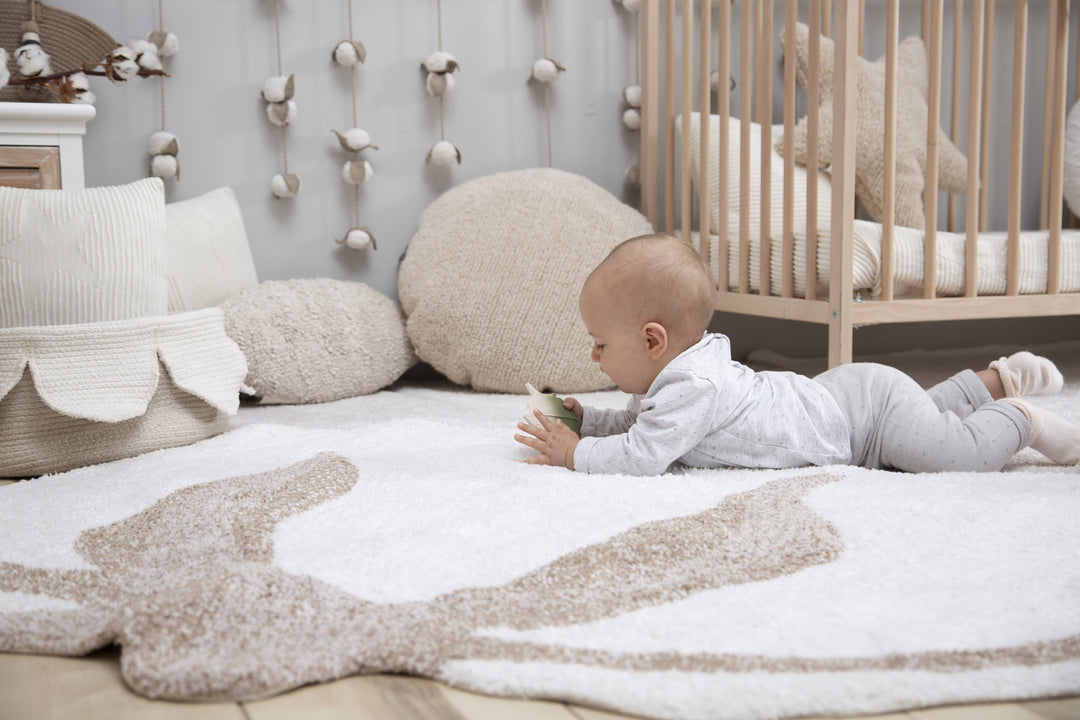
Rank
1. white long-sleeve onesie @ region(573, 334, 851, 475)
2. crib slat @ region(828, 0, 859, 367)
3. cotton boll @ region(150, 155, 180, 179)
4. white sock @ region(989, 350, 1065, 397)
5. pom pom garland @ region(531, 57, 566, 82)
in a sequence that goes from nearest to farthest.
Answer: white long-sleeve onesie @ region(573, 334, 851, 475), white sock @ region(989, 350, 1065, 397), crib slat @ region(828, 0, 859, 367), cotton boll @ region(150, 155, 180, 179), pom pom garland @ region(531, 57, 566, 82)

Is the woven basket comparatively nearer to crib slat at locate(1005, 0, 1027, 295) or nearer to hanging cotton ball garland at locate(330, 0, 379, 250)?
hanging cotton ball garland at locate(330, 0, 379, 250)

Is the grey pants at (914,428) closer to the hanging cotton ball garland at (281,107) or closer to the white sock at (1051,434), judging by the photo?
the white sock at (1051,434)

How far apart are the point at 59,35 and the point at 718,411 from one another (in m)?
1.47

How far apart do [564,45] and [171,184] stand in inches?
37.9

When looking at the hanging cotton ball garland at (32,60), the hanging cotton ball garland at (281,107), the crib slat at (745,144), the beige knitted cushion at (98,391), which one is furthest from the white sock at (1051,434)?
the hanging cotton ball garland at (32,60)

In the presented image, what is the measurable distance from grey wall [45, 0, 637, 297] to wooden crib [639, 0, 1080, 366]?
0.49ft

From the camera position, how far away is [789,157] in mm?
1763

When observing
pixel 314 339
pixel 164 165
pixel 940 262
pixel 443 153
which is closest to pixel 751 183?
pixel 940 262

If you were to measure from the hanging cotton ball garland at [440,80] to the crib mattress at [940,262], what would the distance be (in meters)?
0.74

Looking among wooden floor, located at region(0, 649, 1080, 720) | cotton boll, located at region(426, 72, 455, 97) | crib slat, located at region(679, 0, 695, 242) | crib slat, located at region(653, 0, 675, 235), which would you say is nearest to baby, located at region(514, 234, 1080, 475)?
wooden floor, located at region(0, 649, 1080, 720)

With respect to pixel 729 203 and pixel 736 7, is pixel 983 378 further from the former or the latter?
pixel 736 7

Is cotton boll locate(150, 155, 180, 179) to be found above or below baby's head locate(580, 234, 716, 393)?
above

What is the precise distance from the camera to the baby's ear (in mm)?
1146

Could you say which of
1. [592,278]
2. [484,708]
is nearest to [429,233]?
[592,278]
